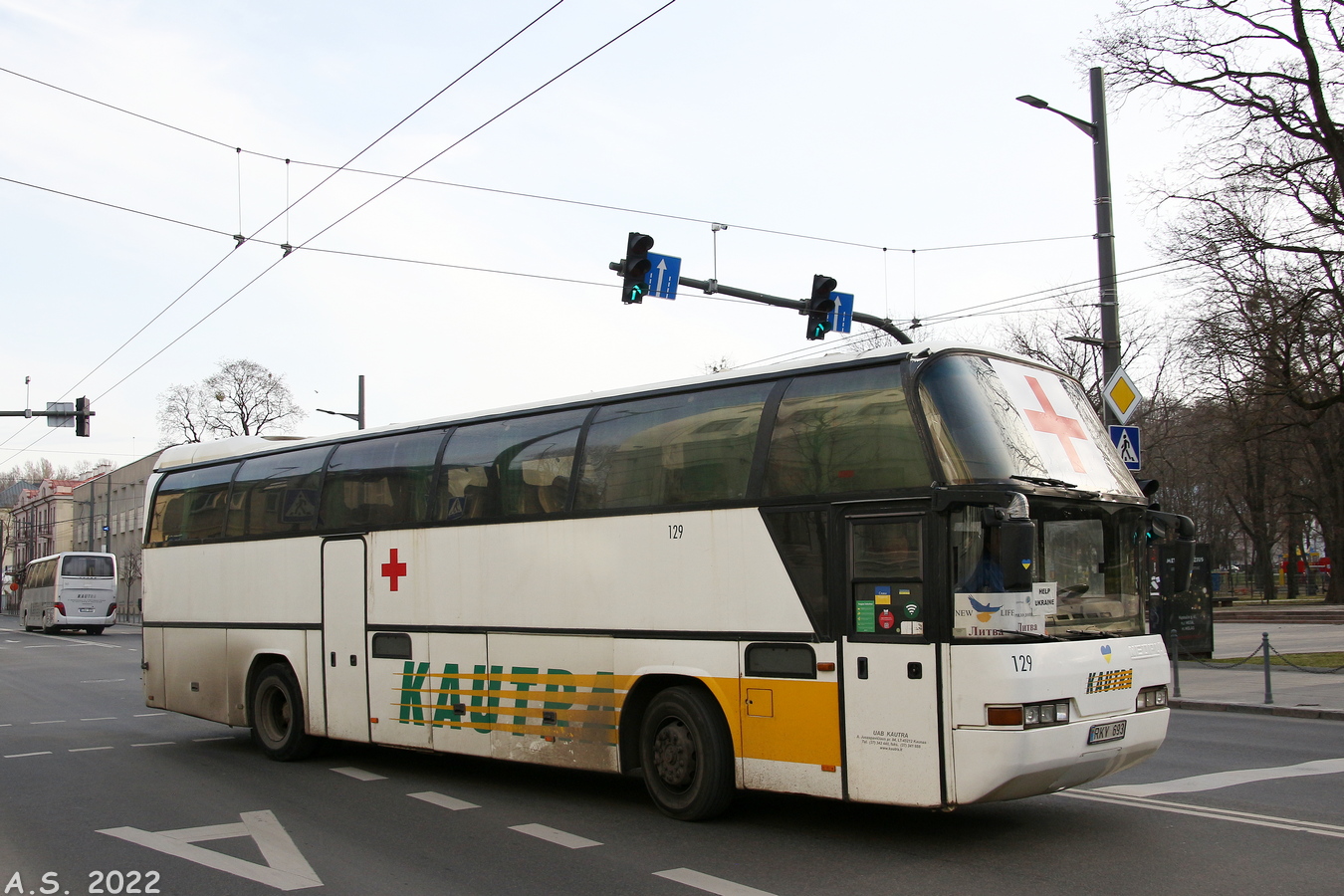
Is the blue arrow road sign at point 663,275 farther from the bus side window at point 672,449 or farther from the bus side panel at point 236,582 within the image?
the bus side window at point 672,449

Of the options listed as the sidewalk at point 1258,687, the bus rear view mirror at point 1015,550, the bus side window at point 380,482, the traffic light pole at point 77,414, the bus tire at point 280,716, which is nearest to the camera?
the bus rear view mirror at point 1015,550

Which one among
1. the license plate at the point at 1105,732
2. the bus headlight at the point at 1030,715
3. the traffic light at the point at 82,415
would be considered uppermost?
the traffic light at the point at 82,415

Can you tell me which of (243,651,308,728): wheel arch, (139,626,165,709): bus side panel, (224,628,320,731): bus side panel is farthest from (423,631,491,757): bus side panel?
(139,626,165,709): bus side panel

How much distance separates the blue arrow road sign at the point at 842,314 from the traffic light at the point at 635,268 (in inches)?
166

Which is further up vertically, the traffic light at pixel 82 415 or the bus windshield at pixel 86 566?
the traffic light at pixel 82 415

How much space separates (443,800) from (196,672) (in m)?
5.67

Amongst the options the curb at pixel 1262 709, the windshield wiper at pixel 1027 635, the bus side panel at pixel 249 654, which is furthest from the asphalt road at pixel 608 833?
the curb at pixel 1262 709

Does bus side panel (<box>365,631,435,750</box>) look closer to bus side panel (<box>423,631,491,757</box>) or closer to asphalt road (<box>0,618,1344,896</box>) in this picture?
bus side panel (<box>423,631,491,757</box>)

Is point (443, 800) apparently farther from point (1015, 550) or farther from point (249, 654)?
point (1015, 550)

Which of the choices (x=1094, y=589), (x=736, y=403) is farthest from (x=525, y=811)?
(x=1094, y=589)

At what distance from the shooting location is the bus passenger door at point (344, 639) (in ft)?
37.5

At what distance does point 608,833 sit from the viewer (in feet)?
26.1

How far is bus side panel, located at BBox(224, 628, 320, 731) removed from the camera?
12242 millimetres

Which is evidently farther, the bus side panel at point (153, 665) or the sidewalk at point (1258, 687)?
the sidewalk at point (1258, 687)
